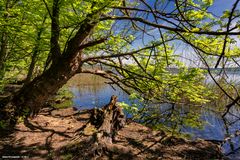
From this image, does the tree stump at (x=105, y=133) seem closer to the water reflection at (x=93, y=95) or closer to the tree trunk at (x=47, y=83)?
the tree trunk at (x=47, y=83)

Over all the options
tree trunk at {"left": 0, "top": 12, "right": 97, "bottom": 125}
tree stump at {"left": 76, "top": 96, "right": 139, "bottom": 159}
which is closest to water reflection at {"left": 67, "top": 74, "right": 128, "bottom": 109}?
tree stump at {"left": 76, "top": 96, "right": 139, "bottom": 159}

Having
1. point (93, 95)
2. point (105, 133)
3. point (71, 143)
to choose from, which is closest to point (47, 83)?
point (71, 143)

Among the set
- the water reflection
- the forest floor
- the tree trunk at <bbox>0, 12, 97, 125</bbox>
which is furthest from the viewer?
the water reflection

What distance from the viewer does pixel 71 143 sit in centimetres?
643

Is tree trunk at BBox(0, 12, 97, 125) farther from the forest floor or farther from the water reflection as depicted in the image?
the water reflection

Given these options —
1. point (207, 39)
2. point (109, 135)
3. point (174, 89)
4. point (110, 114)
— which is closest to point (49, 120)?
point (110, 114)

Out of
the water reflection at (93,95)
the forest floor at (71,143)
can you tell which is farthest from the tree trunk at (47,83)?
the water reflection at (93,95)

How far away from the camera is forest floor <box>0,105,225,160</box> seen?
602cm

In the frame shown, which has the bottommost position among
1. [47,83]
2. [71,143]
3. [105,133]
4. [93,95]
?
[71,143]

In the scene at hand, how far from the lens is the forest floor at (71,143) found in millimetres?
6020

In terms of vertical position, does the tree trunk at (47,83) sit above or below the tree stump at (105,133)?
above

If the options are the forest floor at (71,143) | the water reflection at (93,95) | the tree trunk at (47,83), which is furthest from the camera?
the water reflection at (93,95)

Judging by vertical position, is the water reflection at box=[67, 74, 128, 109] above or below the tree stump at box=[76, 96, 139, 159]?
above

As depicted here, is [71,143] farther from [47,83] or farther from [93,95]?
[93,95]
